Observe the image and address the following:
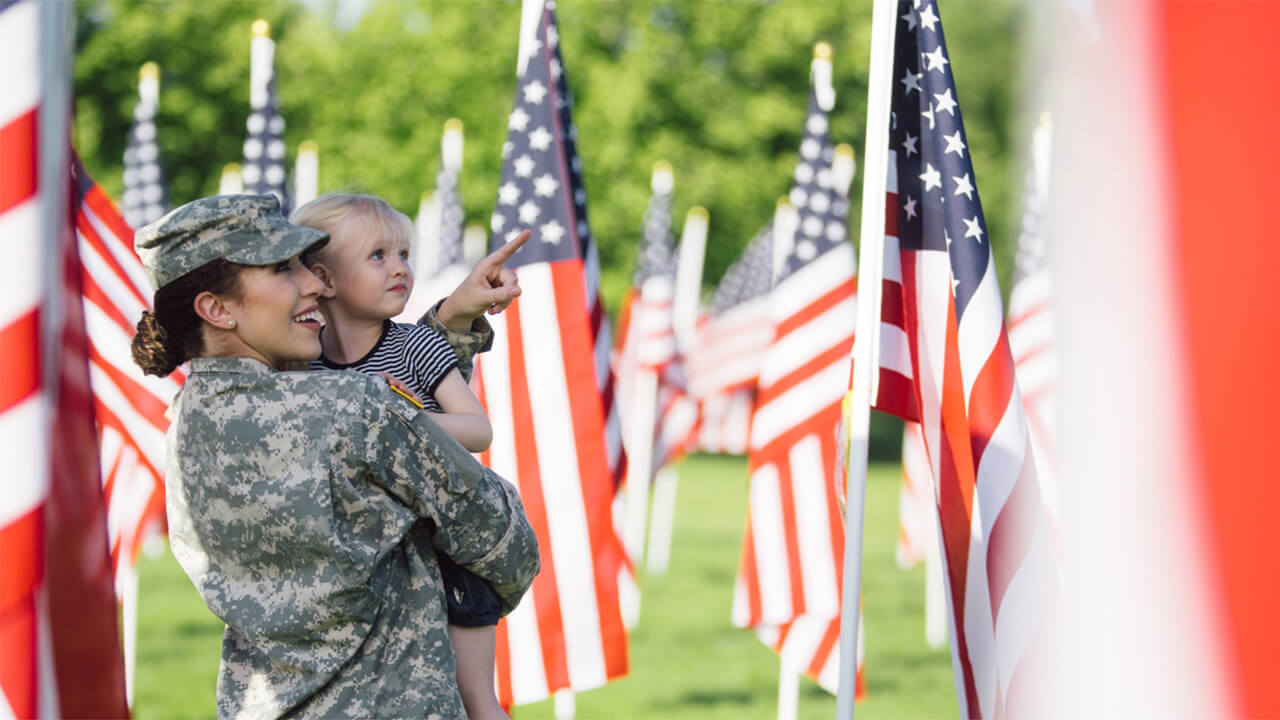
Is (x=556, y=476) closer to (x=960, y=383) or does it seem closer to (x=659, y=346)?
(x=960, y=383)

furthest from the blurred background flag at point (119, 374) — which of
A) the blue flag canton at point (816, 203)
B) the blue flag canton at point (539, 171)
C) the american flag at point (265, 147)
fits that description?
the blue flag canton at point (816, 203)

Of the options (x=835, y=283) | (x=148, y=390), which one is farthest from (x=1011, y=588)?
(x=835, y=283)

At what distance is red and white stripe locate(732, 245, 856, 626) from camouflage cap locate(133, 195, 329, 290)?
5179mm

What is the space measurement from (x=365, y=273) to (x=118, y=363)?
3571 millimetres

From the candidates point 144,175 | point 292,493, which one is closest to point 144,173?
point 144,175

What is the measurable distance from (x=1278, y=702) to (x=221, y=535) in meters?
1.93

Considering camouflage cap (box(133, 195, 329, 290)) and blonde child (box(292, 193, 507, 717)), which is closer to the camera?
camouflage cap (box(133, 195, 329, 290))

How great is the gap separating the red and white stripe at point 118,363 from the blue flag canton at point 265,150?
2053 mm

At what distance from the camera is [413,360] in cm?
347

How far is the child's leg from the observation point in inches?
128

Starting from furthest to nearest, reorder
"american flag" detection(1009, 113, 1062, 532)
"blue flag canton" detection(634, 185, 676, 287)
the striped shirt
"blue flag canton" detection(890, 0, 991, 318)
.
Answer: "blue flag canton" detection(634, 185, 676, 287) < "american flag" detection(1009, 113, 1062, 532) < "blue flag canton" detection(890, 0, 991, 318) < the striped shirt

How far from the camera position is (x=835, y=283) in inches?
336

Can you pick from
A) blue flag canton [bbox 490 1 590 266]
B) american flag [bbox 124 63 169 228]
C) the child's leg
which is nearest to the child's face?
the child's leg

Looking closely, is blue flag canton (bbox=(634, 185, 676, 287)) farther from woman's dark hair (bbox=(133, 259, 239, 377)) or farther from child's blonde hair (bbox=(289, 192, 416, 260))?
woman's dark hair (bbox=(133, 259, 239, 377))
